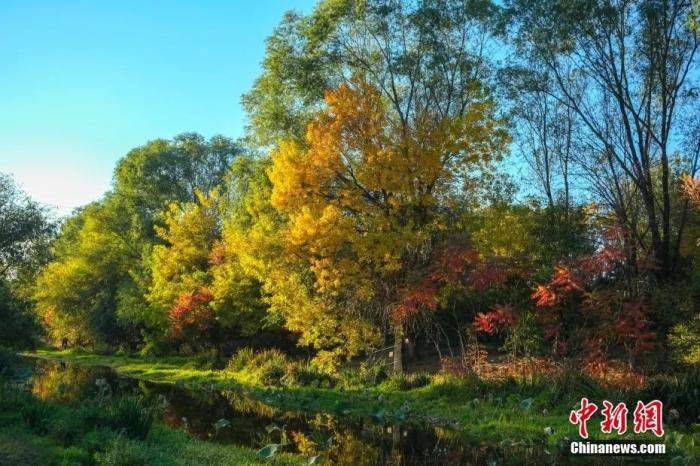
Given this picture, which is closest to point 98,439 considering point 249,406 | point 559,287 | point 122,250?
point 249,406

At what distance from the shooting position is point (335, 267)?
18.2m

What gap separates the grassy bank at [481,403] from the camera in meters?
11.4

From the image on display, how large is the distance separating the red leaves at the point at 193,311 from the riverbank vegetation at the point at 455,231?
0.09 meters

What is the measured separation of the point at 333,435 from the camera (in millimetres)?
12461

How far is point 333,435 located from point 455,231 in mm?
9677

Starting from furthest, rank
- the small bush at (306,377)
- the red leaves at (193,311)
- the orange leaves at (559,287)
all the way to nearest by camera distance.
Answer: the red leaves at (193,311) < the small bush at (306,377) < the orange leaves at (559,287)

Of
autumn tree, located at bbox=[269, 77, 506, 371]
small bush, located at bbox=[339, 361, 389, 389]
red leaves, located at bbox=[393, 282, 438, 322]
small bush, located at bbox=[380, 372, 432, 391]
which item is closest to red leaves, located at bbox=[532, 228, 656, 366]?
red leaves, located at bbox=[393, 282, 438, 322]

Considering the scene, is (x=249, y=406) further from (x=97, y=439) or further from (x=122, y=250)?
(x=122, y=250)

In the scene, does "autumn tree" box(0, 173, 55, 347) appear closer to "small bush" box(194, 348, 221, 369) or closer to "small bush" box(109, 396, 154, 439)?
"small bush" box(194, 348, 221, 369)

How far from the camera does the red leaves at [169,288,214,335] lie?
26750mm

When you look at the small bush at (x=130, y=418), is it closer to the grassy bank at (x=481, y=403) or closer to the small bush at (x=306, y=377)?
the grassy bank at (x=481, y=403)

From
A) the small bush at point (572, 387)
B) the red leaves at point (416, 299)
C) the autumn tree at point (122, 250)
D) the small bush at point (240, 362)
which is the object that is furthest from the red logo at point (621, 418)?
the autumn tree at point (122, 250)

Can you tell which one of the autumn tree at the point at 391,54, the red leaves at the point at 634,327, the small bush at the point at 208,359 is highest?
the autumn tree at the point at 391,54

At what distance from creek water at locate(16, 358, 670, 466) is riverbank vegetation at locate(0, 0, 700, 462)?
53.5 inches
